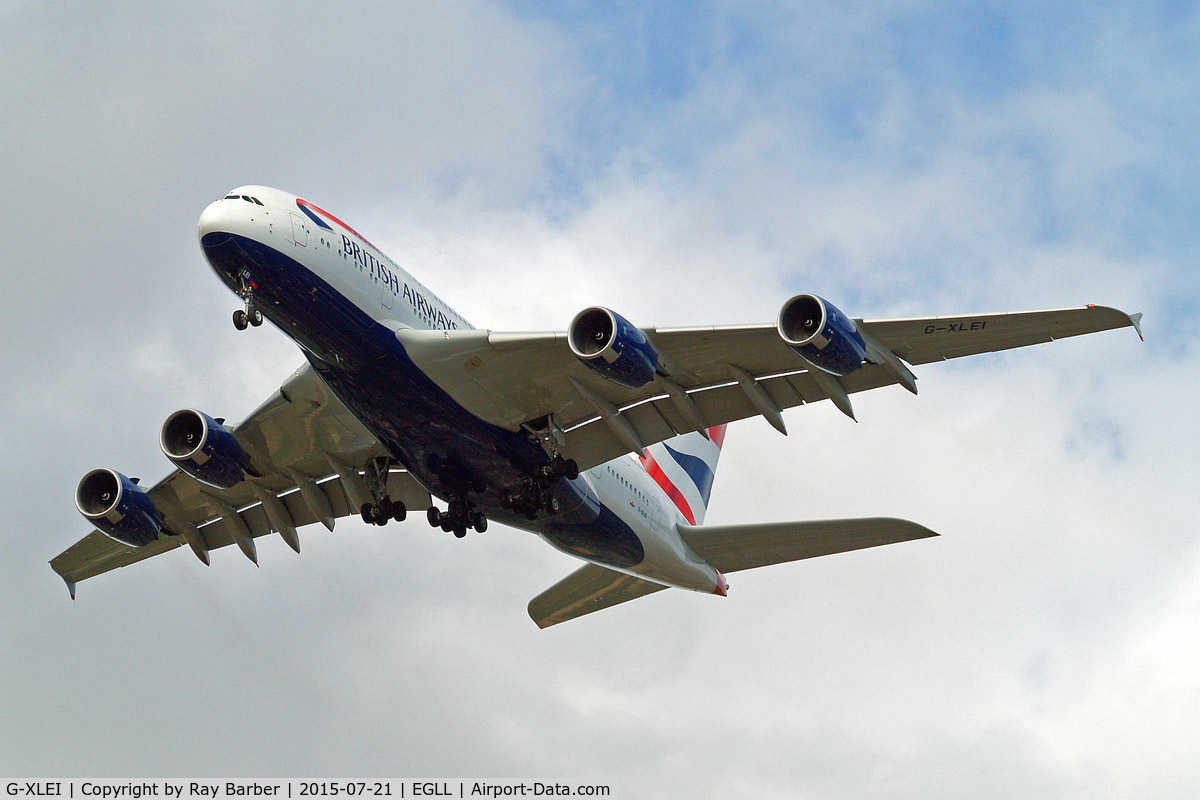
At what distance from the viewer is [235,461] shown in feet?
83.0

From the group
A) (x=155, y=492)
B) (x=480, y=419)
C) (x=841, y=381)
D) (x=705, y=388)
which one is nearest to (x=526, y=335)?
(x=480, y=419)

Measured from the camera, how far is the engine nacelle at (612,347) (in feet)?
67.6

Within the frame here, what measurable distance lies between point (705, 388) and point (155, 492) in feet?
42.5

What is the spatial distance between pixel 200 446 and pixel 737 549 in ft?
39.0

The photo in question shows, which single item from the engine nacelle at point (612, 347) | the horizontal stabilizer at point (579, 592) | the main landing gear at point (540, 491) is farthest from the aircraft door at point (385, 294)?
the horizontal stabilizer at point (579, 592)

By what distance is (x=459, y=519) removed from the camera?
25688 mm

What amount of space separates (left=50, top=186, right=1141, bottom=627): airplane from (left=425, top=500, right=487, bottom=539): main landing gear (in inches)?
1.6

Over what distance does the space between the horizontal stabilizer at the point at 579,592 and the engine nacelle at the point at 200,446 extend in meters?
8.39

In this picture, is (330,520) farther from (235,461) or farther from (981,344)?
(981,344)

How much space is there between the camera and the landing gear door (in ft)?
68.5

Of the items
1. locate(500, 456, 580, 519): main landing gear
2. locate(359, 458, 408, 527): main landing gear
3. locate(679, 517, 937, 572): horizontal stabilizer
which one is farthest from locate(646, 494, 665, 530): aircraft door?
locate(359, 458, 408, 527): main landing gear

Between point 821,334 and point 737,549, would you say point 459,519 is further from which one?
point 821,334

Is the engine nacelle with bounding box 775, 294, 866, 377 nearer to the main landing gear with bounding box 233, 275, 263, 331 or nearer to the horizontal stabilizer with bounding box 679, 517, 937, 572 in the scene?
the horizontal stabilizer with bounding box 679, 517, 937, 572

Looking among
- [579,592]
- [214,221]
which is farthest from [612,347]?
[579,592]
